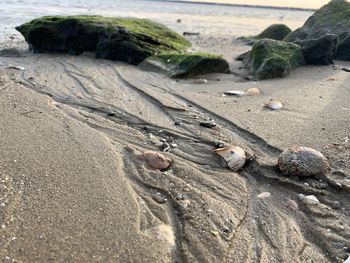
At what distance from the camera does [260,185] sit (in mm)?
3840

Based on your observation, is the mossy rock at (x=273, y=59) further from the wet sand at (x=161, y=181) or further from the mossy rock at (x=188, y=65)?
the wet sand at (x=161, y=181)

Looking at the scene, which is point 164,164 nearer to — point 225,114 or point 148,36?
point 225,114

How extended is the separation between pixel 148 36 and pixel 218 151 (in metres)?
6.11

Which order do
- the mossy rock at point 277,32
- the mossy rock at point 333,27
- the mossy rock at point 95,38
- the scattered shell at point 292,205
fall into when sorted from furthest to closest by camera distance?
the mossy rock at point 277,32
the mossy rock at point 333,27
the mossy rock at point 95,38
the scattered shell at point 292,205

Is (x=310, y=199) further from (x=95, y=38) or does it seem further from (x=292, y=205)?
(x=95, y=38)

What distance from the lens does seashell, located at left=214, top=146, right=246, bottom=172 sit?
4.07m

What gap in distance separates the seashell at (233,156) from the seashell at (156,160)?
1.90ft

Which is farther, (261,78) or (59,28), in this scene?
(59,28)

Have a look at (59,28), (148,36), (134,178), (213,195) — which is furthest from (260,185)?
(59,28)

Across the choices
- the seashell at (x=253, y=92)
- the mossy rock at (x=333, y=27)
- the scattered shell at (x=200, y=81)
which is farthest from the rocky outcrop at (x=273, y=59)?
the mossy rock at (x=333, y=27)

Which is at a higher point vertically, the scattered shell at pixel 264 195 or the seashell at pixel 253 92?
the scattered shell at pixel 264 195

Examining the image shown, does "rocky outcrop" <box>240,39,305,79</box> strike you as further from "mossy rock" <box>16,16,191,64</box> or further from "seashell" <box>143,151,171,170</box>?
"seashell" <box>143,151,171,170</box>

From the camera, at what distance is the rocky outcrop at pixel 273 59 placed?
7859 millimetres

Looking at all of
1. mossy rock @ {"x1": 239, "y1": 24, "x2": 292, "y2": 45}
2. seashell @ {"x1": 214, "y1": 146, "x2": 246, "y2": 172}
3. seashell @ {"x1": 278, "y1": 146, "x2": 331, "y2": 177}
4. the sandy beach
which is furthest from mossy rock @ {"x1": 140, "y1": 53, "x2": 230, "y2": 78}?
mossy rock @ {"x1": 239, "y1": 24, "x2": 292, "y2": 45}
